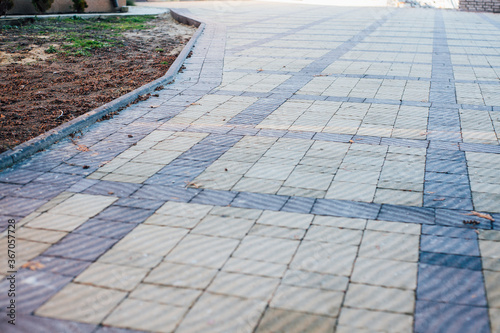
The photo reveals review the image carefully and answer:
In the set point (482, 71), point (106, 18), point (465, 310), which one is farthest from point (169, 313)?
point (106, 18)

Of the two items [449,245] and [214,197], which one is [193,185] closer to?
[214,197]

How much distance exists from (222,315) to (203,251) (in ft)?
2.29

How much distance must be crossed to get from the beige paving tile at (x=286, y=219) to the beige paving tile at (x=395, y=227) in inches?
18.0

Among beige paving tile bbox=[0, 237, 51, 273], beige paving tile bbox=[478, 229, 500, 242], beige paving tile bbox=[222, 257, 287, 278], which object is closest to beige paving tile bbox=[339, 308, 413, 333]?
beige paving tile bbox=[222, 257, 287, 278]

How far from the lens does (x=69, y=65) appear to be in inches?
373

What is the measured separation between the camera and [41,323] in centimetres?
Answer: 272

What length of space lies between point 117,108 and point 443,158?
4.12 m

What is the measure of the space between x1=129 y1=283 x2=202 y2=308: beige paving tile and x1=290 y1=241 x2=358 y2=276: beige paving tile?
2.25ft

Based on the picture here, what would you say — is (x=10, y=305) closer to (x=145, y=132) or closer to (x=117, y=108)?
(x=145, y=132)

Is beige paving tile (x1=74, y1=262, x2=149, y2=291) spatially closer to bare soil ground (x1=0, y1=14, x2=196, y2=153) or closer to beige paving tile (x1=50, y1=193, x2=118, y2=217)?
beige paving tile (x1=50, y1=193, x2=118, y2=217)

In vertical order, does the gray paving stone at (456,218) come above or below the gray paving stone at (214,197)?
above

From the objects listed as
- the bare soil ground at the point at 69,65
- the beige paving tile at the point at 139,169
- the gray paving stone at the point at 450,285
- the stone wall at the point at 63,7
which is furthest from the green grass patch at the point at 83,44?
the gray paving stone at the point at 450,285

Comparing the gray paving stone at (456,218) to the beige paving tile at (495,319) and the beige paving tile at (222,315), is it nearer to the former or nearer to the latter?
the beige paving tile at (495,319)

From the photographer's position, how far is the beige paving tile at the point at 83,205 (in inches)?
155
